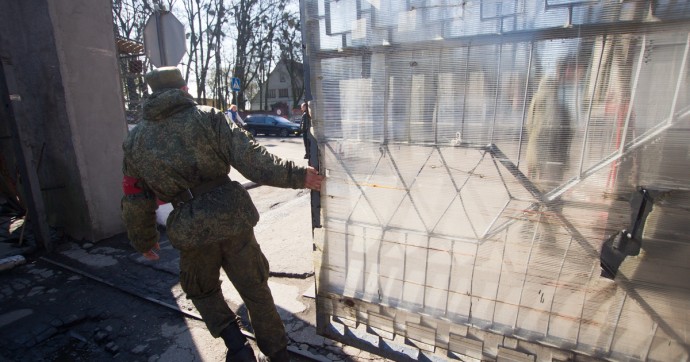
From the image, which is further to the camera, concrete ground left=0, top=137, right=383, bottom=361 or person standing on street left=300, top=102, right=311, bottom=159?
concrete ground left=0, top=137, right=383, bottom=361

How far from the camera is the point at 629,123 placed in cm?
131

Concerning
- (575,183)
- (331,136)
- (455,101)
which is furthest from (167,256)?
(575,183)

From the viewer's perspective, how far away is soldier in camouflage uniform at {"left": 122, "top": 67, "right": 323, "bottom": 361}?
5.66ft

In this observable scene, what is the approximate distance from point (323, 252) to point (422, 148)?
0.84 m

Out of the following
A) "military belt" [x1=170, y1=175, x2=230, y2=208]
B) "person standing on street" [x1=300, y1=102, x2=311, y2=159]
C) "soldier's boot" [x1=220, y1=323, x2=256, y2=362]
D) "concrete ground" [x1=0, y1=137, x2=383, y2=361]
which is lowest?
"concrete ground" [x1=0, y1=137, x2=383, y2=361]

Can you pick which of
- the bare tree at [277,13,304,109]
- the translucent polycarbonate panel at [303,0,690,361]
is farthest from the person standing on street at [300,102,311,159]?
the bare tree at [277,13,304,109]

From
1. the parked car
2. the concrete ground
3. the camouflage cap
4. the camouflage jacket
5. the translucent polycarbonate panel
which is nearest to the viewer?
the translucent polycarbonate panel

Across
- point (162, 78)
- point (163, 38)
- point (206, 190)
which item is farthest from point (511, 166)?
point (163, 38)

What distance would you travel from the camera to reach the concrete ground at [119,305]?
7.22 ft

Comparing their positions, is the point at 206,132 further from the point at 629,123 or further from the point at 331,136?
the point at 629,123

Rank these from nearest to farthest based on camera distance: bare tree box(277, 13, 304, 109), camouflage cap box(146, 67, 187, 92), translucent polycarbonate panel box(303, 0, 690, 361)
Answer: translucent polycarbonate panel box(303, 0, 690, 361) → camouflage cap box(146, 67, 187, 92) → bare tree box(277, 13, 304, 109)

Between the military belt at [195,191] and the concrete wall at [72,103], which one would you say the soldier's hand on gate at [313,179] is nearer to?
the military belt at [195,191]

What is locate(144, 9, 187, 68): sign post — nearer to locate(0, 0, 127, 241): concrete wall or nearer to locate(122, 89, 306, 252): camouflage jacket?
locate(0, 0, 127, 241): concrete wall

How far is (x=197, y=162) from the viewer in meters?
1.73
